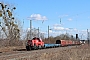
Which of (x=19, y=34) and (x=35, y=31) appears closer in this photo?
(x=19, y=34)

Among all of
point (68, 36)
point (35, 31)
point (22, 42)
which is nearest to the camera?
point (22, 42)

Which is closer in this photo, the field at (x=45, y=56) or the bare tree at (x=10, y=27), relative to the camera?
the field at (x=45, y=56)

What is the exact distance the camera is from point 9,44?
76438mm

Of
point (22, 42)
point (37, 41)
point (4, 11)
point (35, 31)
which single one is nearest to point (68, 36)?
point (35, 31)

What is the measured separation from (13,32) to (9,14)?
594cm

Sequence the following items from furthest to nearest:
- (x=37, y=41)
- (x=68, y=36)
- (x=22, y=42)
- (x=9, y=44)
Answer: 1. (x=68, y=36)
2. (x=22, y=42)
3. (x=9, y=44)
4. (x=37, y=41)

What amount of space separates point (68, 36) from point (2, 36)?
88144mm

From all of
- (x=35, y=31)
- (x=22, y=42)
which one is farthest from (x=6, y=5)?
(x=35, y=31)

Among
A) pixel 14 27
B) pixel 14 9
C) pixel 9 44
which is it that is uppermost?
pixel 14 9

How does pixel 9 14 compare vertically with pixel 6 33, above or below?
above

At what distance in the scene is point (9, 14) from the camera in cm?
7644

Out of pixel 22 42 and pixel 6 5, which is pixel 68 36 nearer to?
pixel 22 42

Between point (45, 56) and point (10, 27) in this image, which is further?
point (10, 27)

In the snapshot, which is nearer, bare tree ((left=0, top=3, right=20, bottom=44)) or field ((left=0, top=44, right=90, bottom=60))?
field ((left=0, top=44, right=90, bottom=60))
